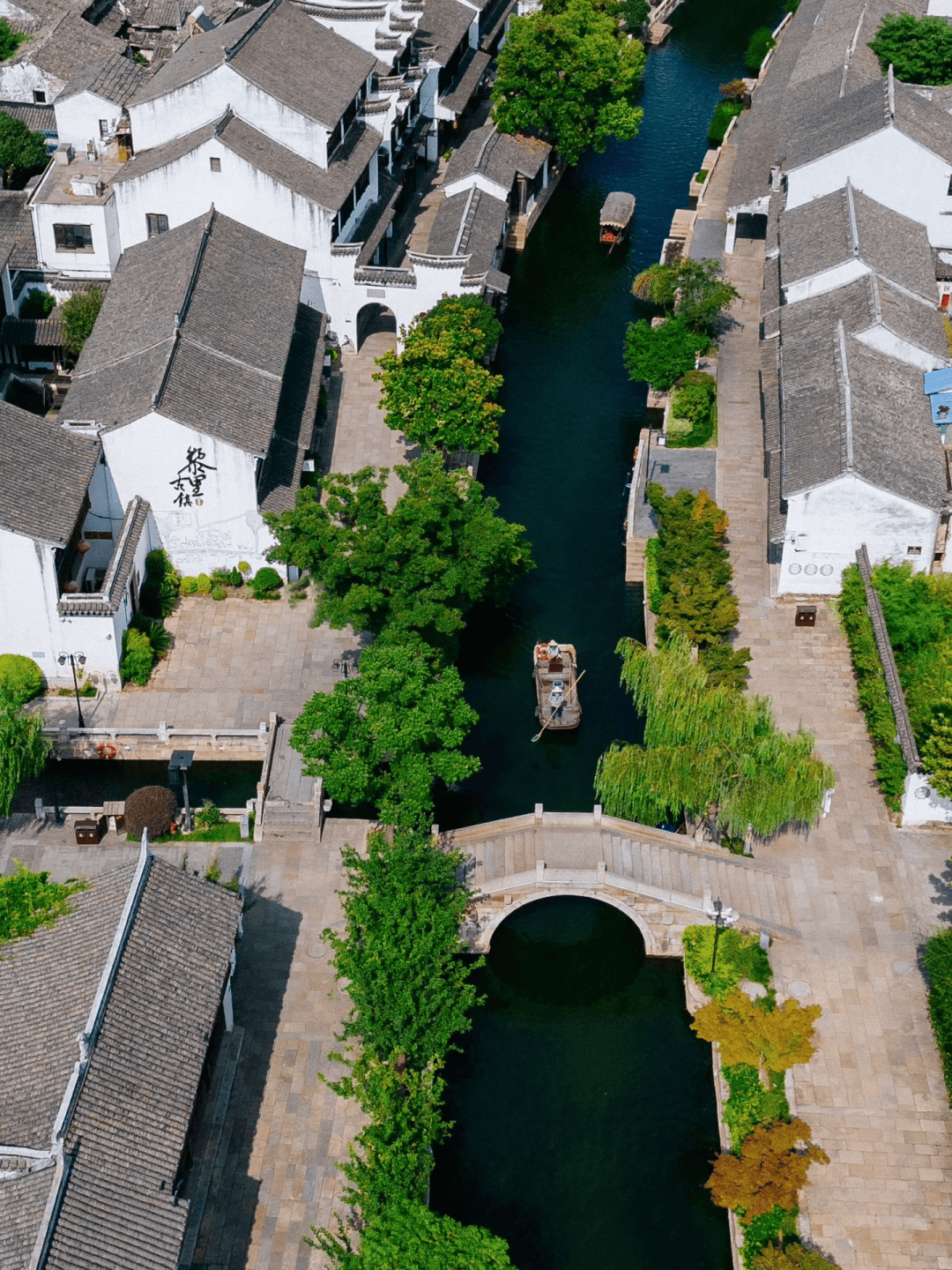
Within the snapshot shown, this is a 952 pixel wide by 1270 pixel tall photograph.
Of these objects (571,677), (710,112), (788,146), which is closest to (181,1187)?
(571,677)

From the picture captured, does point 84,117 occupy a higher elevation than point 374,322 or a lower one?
higher

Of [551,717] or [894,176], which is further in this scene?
[894,176]

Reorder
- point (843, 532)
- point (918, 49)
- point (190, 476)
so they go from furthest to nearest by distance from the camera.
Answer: point (918, 49)
point (843, 532)
point (190, 476)

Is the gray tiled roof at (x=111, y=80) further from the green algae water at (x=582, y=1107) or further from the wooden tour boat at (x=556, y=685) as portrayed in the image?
the green algae water at (x=582, y=1107)

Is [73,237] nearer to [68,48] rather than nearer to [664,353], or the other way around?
[68,48]

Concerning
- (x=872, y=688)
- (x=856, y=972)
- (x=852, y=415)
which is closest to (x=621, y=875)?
(x=856, y=972)

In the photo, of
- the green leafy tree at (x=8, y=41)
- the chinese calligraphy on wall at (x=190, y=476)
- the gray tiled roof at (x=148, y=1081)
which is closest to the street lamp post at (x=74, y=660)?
the chinese calligraphy on wall at (x=190, y=476)

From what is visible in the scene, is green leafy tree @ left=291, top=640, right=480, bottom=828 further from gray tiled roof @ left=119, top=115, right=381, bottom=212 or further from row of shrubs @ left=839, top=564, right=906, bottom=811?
gray tiled roof @ left=119, top=115, right=381, bottom=212
